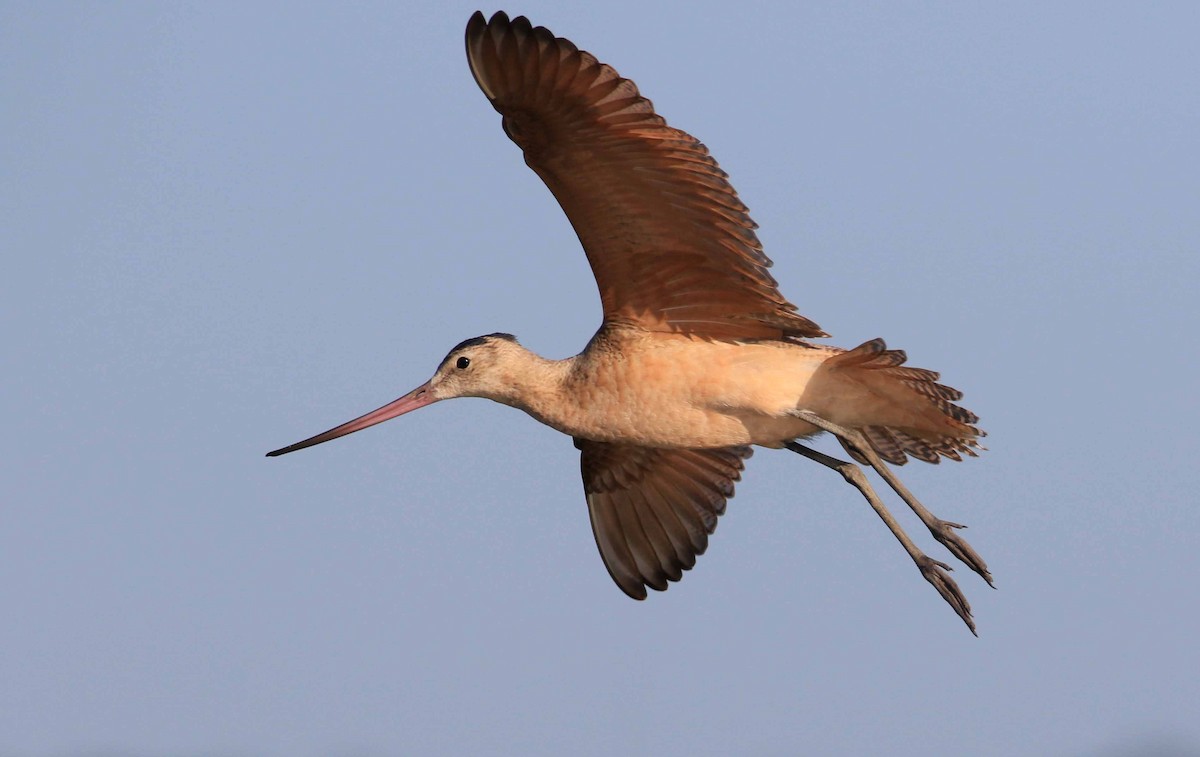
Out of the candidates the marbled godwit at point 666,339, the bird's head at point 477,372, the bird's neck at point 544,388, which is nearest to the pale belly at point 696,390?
the marbled godwit at point 666,339

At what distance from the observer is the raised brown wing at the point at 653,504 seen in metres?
11.1

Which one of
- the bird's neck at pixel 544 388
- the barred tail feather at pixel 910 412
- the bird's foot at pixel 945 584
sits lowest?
the bird's foot at pixel 945 584

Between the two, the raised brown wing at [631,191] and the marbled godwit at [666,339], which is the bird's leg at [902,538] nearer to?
the marbled godwit at [666,339]

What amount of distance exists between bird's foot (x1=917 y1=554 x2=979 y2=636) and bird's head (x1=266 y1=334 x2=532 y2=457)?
242 cm

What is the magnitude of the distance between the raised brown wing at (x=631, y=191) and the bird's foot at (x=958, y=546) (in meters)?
1.32

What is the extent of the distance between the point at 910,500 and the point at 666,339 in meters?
1.66

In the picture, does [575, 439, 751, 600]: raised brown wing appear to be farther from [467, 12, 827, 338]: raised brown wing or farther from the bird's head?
[467, 12, 827, 338]: raised brown wing

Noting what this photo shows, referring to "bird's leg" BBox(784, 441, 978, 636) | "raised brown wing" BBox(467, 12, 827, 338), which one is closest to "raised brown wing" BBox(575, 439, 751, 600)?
"bird's leg" BBox(784, 441, 978, 636)

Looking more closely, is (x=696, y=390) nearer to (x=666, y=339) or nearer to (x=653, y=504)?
(x=666, y=339)

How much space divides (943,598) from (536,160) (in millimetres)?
3276

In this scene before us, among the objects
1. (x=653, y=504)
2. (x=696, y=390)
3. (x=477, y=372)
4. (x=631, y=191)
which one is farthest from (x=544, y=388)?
(x=653, y=504)

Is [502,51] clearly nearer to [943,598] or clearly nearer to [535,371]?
[535,371]

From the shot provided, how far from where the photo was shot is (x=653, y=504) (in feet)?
36.7

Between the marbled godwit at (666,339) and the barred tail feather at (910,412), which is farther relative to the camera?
the barred tail feather at (910,412)
